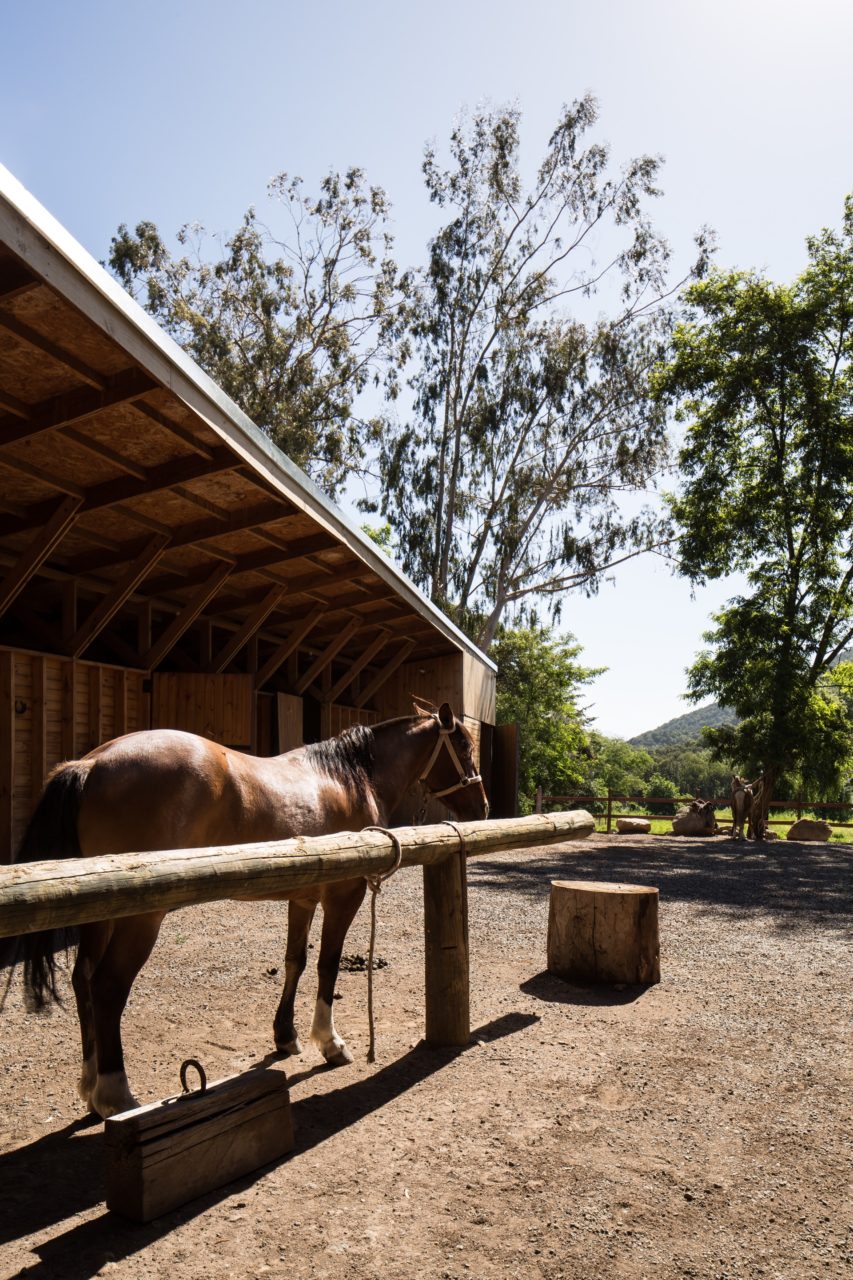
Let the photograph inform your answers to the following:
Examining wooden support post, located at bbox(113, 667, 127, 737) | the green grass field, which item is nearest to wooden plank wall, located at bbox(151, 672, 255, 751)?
wooden support post, located at bbox(113, 667, 127, 737)

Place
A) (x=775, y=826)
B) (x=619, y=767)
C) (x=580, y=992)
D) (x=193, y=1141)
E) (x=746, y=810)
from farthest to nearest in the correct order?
(x=619, y=767)
(x=775, y=826)
(x=746, y=810)
(x=580, y=992)
(x=193, y=1141)

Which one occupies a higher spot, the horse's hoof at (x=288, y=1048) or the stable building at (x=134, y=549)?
the stable building at (x=134, y=549)

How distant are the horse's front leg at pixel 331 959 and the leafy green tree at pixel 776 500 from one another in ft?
56.4

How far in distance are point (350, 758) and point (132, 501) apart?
3585 millimetres

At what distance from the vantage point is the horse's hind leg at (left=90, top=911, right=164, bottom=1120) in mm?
3238

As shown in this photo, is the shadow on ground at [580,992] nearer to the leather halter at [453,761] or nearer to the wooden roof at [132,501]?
the leather halter at [453,761]

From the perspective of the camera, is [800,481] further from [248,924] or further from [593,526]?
[248,924]

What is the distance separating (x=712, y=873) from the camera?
38.1 ft

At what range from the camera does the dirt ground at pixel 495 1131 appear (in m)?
2.54

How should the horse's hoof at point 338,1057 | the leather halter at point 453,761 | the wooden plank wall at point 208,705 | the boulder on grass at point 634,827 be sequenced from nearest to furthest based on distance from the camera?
the horse's hoof at point 338,1057
the leather halter at point 453,761
the wooden plank wall at point 208,705
the boulder on grass at point 634,827

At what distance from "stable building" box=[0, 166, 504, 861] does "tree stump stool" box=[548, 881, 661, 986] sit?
12.3 ft

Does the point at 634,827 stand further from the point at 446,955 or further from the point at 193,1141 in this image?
the point at 193,1141

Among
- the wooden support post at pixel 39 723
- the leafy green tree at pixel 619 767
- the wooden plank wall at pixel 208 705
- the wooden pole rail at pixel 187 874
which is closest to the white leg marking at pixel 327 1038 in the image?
the wooden pole rail at pixel 187 874

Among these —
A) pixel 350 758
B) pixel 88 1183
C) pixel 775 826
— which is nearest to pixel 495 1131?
pixel 88 1183
